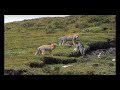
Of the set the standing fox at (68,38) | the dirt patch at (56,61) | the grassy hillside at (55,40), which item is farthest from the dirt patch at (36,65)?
the standing fox at (68,38)

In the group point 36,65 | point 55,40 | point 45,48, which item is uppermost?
point 55,40

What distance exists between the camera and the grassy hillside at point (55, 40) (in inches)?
532

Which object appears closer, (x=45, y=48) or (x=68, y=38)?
(x=45, y=48)

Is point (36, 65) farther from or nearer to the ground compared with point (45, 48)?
nearer to the ground

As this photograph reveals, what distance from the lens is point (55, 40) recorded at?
1362 centimetres

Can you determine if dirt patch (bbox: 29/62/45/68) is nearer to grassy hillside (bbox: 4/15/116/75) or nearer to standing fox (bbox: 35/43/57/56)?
grassy hillside (bbox: 4/15/116/75)

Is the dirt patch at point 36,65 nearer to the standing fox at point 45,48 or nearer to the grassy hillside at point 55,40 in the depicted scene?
the grassy hillside at point 55,40

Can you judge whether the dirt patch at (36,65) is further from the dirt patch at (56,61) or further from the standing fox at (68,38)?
the standing fox at (68,38)

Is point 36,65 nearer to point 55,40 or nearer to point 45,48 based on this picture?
point 45,48

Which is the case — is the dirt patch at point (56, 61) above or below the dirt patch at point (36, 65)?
above

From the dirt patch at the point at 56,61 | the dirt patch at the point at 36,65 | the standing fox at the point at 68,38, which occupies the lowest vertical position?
the dirt patch at the point at 36,65

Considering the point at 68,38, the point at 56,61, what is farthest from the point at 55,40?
the point at 56,61
